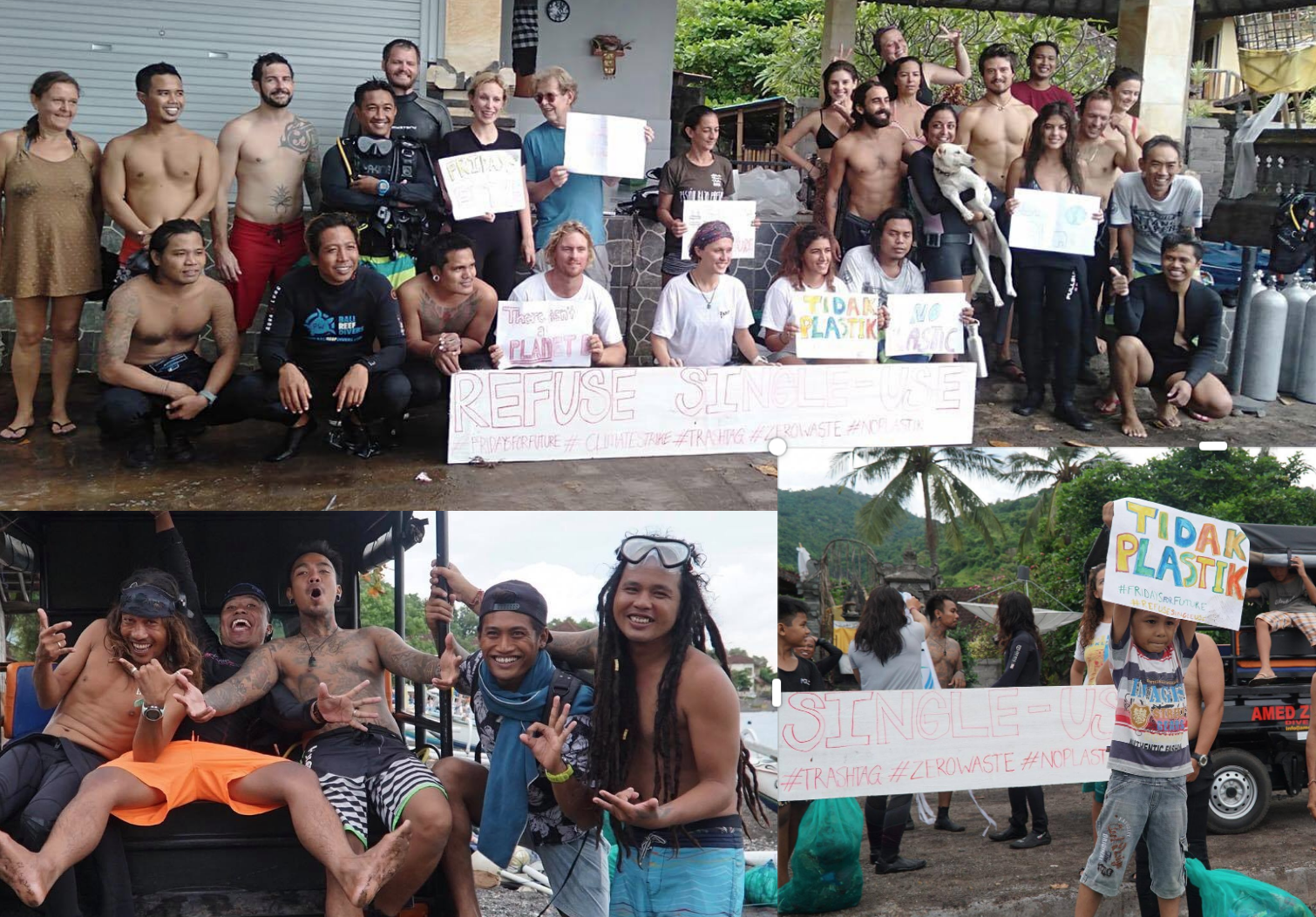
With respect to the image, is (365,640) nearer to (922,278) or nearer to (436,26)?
(922,278)

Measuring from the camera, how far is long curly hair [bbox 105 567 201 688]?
4.60m

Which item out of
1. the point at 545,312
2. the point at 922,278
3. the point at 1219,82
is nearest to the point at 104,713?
the point at 545,312

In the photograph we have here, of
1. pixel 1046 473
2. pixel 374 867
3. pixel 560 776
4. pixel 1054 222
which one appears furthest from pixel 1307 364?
pixel 374 867

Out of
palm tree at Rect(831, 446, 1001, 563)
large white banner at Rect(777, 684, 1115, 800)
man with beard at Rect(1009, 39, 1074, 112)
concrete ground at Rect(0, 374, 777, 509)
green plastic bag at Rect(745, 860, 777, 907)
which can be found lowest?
green plastic bag at Rect(745, 860, 777, 907)

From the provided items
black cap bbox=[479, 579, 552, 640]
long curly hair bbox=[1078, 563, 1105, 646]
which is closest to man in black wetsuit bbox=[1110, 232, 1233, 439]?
long curly hair bbox=[1078, 563, 1105, 646]

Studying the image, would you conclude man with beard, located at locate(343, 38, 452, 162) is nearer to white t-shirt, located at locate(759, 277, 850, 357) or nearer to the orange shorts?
white t-shirt, located at locate(759, 277, 850, 357)

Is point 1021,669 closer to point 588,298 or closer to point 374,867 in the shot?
point 374,867

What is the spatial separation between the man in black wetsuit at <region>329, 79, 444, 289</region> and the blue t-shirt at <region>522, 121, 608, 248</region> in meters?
0.64

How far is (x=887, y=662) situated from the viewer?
5.10 m

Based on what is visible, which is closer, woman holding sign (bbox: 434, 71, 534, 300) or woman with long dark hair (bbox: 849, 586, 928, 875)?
woman with long dark hair (bbox: 849, 586, 928, 875)

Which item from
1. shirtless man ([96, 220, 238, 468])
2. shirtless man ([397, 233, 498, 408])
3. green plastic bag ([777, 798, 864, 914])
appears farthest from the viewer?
shirtless man ([397, 233, 498, 408])

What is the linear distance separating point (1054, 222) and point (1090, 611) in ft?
12.2

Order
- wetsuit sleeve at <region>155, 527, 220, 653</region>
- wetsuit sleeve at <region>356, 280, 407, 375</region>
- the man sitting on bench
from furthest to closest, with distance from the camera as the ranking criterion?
1. wetsuit sleeve at <region>356, 280, 407, 375</region>
2. the man sitting on bench
3. wetsuit sleeve at <region>155, 527, 220, 653</region>

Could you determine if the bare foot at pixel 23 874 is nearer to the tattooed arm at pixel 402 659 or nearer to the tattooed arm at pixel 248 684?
the tattooed arm at pixel 248 684
